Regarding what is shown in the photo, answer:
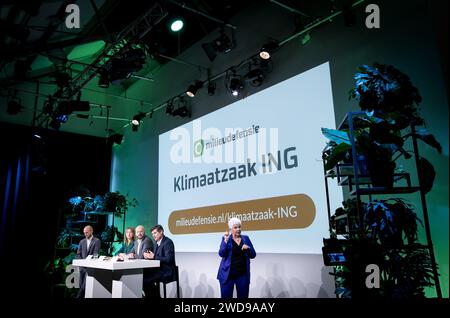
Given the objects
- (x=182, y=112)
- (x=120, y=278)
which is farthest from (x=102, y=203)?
(x=120, y=278)

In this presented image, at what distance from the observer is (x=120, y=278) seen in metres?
4.02

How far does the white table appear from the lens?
3.87 meters

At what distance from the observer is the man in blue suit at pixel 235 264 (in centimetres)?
407

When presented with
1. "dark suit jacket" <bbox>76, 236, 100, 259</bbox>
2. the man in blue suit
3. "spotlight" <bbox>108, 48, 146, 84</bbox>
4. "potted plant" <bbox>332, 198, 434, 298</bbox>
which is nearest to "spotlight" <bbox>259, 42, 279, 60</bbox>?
"spotlight" <bbox>108, 48, 146, 84</bbox>

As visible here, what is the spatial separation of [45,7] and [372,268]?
5.48 m

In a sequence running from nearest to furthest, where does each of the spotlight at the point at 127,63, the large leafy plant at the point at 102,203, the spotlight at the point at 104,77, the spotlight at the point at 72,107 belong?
the spotlight at the point at 127,63, the spotlight at the point at 104,77, the spotlight at the point at 72,107, the large leafy plant at the point at 102,203

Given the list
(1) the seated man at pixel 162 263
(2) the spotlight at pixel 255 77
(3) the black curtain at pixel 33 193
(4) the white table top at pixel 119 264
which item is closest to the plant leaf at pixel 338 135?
(4) the white table top at pixel 119 264

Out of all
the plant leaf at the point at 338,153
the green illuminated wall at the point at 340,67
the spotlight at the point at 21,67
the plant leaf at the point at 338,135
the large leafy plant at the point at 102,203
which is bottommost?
the plant leaf at the point at 338,153

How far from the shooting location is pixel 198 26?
267 inches

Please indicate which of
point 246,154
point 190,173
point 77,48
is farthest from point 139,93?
point 246,154

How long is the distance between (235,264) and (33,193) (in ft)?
20.0

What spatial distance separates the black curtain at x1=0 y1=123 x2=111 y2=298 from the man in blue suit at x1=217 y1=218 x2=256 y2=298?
15.7ft

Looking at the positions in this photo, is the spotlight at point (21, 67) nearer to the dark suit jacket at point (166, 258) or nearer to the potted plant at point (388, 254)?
the dark suit jacket at point (166, 258)

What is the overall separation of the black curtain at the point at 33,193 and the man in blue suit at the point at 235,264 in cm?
477
